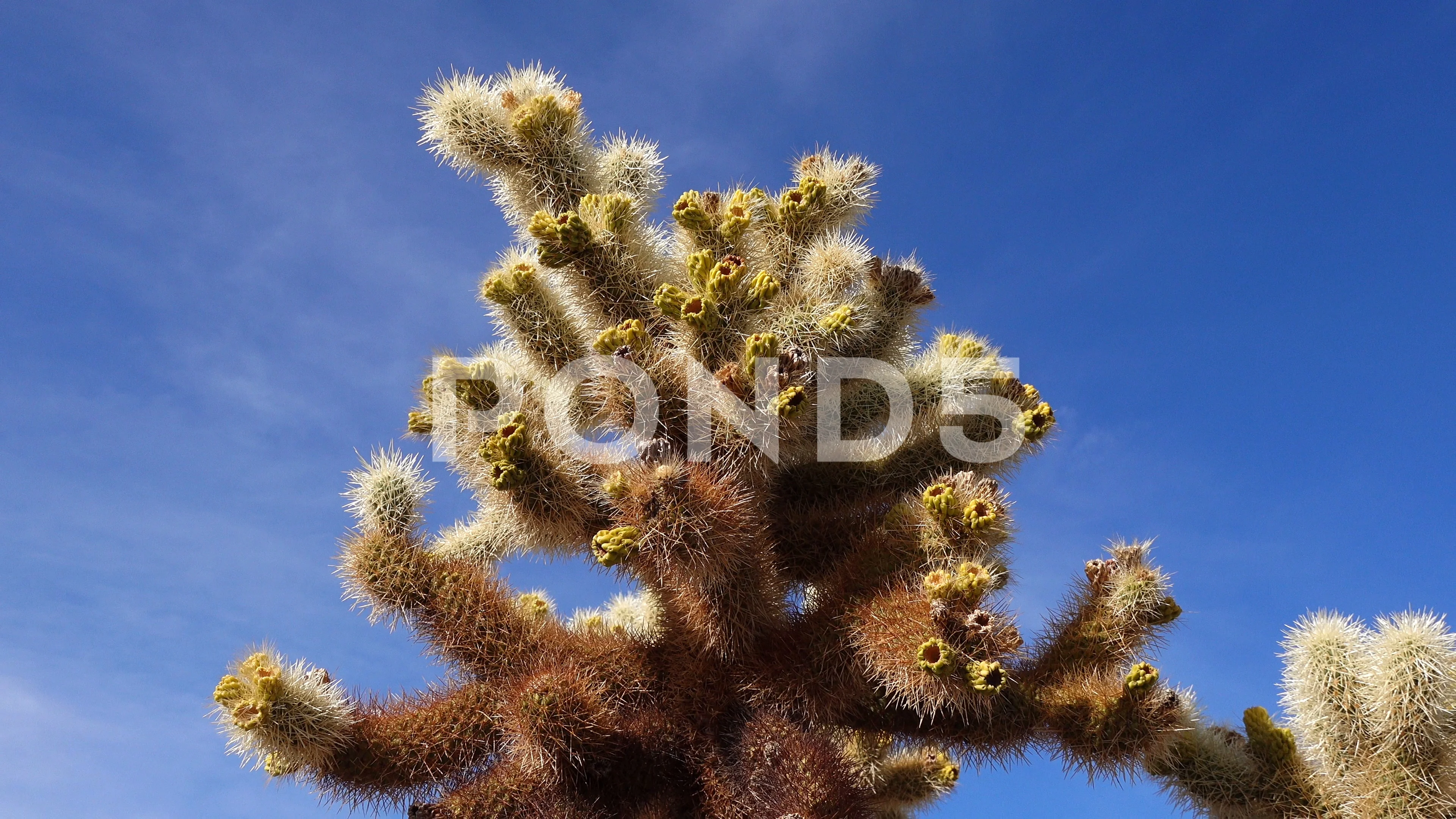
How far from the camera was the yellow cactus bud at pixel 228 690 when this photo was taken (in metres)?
4.95

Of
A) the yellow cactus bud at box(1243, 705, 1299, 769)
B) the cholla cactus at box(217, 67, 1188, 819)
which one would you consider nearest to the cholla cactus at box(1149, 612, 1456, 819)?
the yellow cactus bud at box(1243, 705, 1299, 769)

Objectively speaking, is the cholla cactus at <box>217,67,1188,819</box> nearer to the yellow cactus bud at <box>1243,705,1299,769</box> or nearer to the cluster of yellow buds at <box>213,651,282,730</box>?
the cluster of yellow buds at <box>213,651,282,730</box>

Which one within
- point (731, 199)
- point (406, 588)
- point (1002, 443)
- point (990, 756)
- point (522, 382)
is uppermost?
point (731, 199)

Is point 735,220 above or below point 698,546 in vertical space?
above

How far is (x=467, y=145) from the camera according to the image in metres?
5.91

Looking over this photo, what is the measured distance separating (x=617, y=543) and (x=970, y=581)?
5.45 ft

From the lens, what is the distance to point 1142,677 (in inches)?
193

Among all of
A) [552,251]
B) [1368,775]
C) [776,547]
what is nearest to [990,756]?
[776,547]

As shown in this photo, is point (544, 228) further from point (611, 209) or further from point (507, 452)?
point (507, 452)

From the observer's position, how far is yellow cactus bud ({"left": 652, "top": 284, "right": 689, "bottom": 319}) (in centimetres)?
509

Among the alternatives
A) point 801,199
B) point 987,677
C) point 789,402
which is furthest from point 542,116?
point 987,677

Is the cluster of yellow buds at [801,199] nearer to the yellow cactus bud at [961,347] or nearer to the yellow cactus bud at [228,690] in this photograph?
the yellow cactus bud at [961,347]

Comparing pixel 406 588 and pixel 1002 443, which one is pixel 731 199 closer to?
pixel 1002 443

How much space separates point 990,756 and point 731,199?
3.68 m
